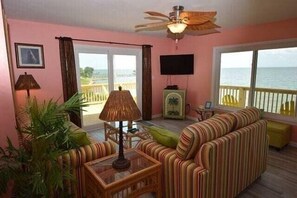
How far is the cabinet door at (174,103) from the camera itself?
203 inches

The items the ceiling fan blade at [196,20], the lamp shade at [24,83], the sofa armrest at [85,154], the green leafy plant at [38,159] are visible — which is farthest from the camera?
the lamp shade at [24,83]

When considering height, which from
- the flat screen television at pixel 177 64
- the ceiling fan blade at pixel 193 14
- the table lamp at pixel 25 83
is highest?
the ceiling fan blade at pixel 193 14

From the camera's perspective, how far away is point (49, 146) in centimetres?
132

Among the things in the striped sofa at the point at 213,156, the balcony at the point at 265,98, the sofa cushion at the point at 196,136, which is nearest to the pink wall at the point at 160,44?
the balcony at the point at 265,98

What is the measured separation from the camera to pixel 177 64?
5.19 meters

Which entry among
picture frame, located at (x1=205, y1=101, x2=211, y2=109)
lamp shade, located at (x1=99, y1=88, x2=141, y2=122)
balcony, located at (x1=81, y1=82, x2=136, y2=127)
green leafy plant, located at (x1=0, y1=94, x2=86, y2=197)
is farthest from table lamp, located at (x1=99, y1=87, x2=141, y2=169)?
picture frame, located at (x1=205, y1=101, x2=211, y2=109)

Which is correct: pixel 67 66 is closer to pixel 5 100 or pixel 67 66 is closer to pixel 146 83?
pixel 146 83

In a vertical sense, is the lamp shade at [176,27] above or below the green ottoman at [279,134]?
above

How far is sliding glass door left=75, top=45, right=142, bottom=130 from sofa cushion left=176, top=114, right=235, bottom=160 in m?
3.15

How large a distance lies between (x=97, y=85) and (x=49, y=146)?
3399 mm

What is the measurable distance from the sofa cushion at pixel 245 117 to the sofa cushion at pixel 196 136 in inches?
9.4

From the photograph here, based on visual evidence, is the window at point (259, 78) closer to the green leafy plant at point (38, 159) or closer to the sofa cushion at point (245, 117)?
the sofa cushion at point (245, 117)

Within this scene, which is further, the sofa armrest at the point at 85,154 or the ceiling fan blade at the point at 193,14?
the ceiling fan blade at the point at 193,14

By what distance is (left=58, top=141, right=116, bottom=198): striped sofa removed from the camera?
67.2 inches
